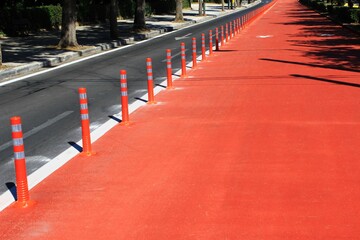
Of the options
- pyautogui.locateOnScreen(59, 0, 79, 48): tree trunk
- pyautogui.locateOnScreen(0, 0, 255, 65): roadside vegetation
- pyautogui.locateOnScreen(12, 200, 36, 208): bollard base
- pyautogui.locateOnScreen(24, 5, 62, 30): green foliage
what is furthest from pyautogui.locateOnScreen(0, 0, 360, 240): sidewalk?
pyautogui.locateOnScreen(24, 5, 62, 30): green foliage

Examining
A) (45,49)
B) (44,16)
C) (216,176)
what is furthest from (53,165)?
(44,16)

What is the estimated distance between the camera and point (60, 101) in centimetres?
1328

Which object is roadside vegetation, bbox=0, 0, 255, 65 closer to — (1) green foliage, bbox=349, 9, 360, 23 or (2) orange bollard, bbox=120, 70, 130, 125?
(1) green foliage, bbox=349, 9, 360, 23

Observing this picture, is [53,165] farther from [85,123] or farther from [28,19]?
[28,19]

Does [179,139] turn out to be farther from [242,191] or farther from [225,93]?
[225,93]

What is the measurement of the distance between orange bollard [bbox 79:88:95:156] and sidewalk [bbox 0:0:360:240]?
180 mm

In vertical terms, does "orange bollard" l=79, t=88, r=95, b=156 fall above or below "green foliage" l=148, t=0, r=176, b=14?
above

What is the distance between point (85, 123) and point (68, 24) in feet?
60.3

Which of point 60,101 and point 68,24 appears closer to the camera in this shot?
point 60,101

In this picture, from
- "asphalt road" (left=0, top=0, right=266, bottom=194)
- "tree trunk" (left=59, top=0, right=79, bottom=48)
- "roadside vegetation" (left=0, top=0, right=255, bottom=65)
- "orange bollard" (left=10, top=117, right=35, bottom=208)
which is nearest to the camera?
"orange bollard" (left=10, top=117, right=35, bottom=208)

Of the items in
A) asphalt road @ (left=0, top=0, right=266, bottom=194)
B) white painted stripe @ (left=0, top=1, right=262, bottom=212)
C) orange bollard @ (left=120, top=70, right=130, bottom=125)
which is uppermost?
orange bollard @ (left=120, top=70, right=130, bottom=125)

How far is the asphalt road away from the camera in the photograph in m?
8.99

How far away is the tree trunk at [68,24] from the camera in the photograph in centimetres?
2566

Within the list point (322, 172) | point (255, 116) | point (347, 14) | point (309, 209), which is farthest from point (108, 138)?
point (347, 14)
